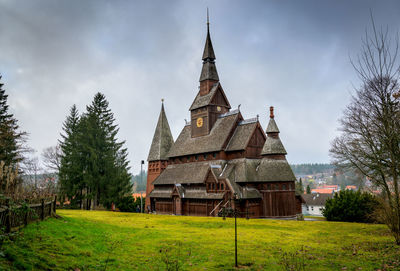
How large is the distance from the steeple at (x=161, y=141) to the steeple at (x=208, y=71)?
481 inches

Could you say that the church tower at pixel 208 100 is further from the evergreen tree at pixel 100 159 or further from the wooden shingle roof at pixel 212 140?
the evergreen tree at pixel 100 159

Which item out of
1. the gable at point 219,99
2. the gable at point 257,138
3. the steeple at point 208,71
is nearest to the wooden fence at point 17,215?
the gable at point 257,138

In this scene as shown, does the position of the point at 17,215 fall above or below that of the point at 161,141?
below

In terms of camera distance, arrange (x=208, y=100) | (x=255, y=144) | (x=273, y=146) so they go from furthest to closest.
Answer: (x=208, y=100)
(x=255, y=144)
(x=273, y=146)

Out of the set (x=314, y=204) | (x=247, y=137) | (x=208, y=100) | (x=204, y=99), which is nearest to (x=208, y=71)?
(x=204, y=99)

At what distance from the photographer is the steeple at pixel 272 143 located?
36.3 m

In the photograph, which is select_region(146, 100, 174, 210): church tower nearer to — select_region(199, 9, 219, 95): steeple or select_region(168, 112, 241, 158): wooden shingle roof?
select_region(168, 112, 241, 158): wooden shingle roof

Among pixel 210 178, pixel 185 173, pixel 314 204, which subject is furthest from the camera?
pixel 314 204

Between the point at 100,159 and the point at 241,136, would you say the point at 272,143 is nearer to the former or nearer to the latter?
the point at 241,136

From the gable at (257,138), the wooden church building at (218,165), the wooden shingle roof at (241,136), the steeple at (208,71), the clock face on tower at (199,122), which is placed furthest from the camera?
the steeple at (208,71)

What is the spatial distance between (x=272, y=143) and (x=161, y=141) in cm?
2353

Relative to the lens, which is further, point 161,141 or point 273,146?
point 161,141

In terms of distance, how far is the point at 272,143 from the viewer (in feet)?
121

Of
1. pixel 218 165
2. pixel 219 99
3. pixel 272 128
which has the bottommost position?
pixel 218 165
